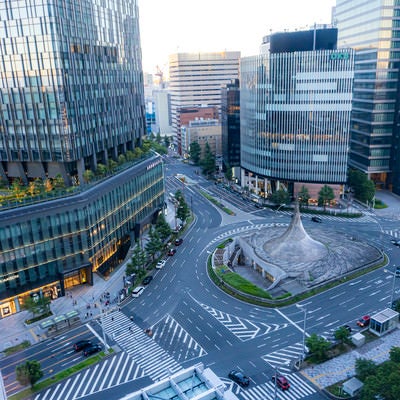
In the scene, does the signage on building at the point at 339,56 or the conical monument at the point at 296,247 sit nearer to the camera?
the conical monument at the point at 296,247

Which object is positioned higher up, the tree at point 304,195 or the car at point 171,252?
the tree at point 304,195

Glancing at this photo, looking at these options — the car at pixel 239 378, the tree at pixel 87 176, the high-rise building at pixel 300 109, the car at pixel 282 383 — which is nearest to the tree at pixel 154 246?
the tree at pixel 87 176

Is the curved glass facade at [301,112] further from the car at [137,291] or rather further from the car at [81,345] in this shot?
the car at [81,345]

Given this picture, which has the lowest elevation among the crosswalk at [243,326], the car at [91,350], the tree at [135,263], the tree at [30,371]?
the crosswalk at [243,326]

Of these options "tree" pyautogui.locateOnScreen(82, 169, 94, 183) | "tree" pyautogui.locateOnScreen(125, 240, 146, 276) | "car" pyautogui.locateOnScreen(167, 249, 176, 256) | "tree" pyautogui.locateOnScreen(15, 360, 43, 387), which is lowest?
"car" pyautogui.locateOnScreen(167, 249, 176, 256)

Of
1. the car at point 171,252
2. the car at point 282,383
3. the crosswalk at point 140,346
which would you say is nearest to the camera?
the car at point 282,383

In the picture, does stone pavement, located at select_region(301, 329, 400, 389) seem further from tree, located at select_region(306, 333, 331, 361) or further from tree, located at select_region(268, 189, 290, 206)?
tree, located at select_region(268, 189, 290, 206)

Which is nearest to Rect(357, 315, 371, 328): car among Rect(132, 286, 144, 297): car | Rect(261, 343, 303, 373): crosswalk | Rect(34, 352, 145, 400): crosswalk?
Rect(261, 343, 303, 373): crosswalk
